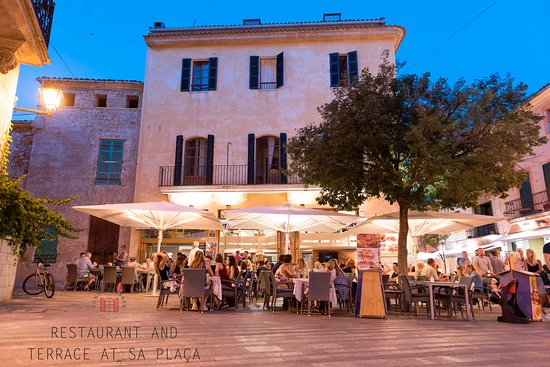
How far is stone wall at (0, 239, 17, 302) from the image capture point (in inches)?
364

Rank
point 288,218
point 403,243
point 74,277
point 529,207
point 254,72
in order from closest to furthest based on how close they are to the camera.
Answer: point 403,243 < point 288,218 < point 74,277 < point 254,72 < point 529,207

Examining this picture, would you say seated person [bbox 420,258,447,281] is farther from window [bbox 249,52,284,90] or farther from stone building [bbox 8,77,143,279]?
stone building [bbox 8,77,143,279]

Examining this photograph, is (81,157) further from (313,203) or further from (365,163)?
(365,163)

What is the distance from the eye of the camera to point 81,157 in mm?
18125

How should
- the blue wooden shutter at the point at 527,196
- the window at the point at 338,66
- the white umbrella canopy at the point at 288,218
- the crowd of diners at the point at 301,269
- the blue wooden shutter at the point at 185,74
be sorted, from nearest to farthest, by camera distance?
the crowd of diners at the point at 301,269, the white umbrella canopy at the point at 288,218, the window at the point at 338,66, the blue wooden shutter at the point at 185,74, the blue wooden shutter at the point at 527,196

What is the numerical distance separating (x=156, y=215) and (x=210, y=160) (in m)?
6.20

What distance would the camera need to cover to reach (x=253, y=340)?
17.2 ft

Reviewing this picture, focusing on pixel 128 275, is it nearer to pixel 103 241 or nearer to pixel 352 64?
pixel 103 241

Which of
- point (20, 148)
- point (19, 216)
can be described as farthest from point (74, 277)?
point (20, 148)

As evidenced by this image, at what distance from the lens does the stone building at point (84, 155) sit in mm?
17328

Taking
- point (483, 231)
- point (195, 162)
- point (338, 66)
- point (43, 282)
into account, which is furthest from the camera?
point (483, 231)

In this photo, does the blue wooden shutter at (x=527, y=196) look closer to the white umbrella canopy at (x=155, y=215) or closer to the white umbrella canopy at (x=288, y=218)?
the white umbrella canopy at (x=288, y=218)

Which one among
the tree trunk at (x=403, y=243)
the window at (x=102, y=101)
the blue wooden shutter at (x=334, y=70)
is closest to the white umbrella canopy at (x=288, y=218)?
the tree trunk at (x=403, y=243)

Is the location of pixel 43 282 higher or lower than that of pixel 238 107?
lower
